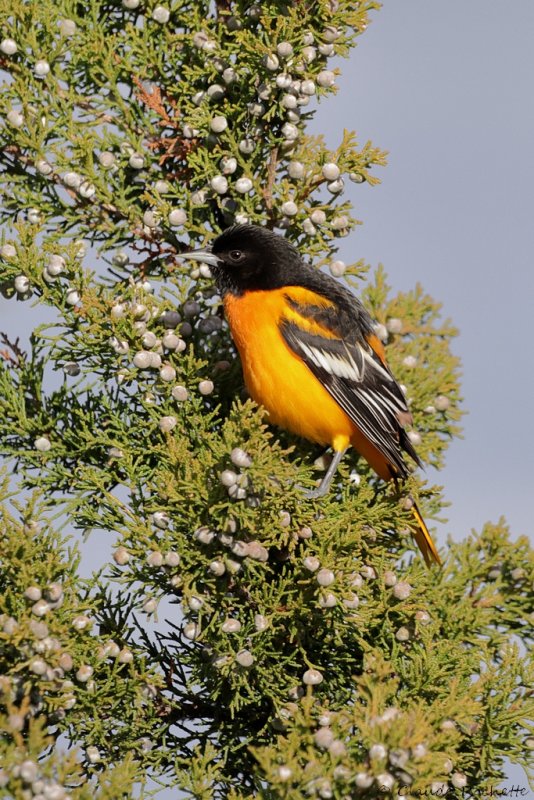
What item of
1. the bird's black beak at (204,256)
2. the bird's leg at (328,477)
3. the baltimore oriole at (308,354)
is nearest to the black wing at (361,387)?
the baltimore oriole at (308,354)

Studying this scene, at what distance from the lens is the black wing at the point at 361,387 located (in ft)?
13.1

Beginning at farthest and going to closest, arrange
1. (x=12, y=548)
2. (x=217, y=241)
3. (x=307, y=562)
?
1. (x=217, y=241)
2. (x=307, y=562)
3. (x=12, y=548)

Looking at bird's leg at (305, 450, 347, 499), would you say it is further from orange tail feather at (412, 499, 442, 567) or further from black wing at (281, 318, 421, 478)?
orange tail feather at (412, 499, 442, 567)

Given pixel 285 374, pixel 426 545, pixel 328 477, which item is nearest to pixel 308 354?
pixel 285 374

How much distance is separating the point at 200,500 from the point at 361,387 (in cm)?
134

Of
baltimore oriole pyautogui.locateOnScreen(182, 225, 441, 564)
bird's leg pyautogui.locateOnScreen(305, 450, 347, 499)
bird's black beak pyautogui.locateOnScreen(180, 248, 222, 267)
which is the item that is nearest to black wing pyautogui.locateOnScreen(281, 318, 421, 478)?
baltimore oriole pyautogui.locateOnScreen(182, 225, 441, 564)

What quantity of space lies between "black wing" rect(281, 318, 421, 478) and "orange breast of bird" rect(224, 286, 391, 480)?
3 centimetres

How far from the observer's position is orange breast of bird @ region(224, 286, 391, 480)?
12.5 feet

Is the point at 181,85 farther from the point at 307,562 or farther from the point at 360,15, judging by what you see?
the point at 307,562

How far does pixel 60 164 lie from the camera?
364cm

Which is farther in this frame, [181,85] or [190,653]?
[181,85]

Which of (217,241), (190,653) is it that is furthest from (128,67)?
(190,653)

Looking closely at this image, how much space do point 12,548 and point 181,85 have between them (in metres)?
1.88

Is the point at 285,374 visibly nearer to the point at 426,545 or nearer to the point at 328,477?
the point at 328,477
